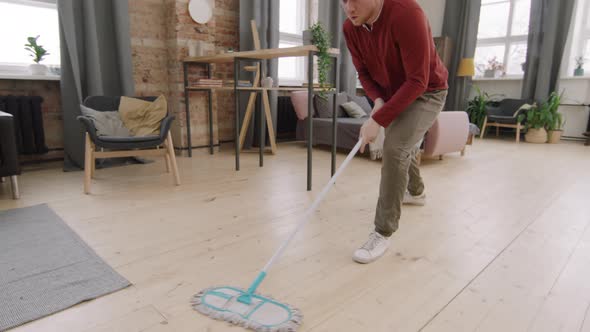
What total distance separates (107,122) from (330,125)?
220cm

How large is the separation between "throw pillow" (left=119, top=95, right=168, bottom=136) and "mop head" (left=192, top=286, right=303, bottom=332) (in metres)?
1.91

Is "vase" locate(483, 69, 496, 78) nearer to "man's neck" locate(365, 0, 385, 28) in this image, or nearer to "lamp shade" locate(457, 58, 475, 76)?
"lamp shade" locate(457, 58, 475, 76)

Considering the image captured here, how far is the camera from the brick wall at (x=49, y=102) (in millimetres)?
2984

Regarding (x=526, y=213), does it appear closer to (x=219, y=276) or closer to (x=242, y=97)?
(x=219, y=276)

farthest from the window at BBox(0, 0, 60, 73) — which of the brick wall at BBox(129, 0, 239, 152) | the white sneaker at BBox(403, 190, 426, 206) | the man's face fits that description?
the white sneaker at BBox(403, 190, 426, 206)

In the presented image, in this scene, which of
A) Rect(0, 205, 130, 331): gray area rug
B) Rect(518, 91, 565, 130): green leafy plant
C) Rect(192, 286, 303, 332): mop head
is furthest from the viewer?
Rect(518, 91, 565, 130): green leafy plant

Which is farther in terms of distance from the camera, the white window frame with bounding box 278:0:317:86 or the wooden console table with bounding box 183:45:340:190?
the white window frame with bounding box 278:0:317:86

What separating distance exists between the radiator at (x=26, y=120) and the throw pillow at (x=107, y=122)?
1.88 ft

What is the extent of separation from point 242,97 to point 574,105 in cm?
456

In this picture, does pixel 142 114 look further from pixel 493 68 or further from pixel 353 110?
pixel 493 68

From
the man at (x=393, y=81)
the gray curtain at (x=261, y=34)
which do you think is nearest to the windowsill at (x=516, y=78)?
the gray curtain at (x=261, y=34)

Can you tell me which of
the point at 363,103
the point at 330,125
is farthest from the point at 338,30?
the point at 330,125

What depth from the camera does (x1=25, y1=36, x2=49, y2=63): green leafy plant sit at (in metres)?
2.94

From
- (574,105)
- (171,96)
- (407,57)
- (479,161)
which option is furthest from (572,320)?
(574,105)
